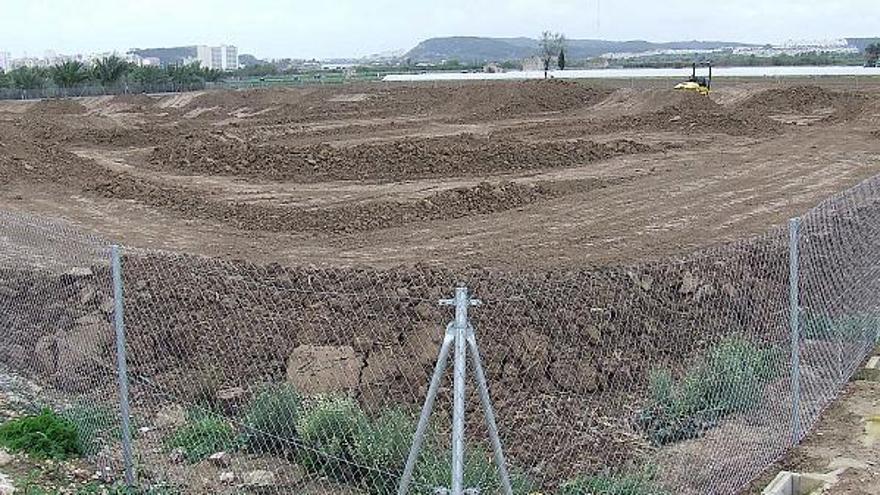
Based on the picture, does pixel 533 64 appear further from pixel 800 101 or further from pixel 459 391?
pixel 459 391

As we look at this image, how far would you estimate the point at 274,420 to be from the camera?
7.86 m

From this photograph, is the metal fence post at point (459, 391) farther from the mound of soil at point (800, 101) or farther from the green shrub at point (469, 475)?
the mound of soil at point (800, 101)

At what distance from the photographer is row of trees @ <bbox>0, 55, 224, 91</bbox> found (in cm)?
7038

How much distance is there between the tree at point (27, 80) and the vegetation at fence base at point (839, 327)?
66294 millimetres

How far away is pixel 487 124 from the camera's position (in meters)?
42.8

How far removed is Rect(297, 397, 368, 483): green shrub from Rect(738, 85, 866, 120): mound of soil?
126ft

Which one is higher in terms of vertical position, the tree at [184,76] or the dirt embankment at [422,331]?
the tree at [184,76]

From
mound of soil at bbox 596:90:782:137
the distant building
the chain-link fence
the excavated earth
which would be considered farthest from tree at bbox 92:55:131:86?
the chain-link fence

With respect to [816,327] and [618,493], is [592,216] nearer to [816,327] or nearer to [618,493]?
[816,327]

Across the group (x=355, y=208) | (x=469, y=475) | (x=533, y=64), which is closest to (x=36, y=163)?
(x=355, y=208)

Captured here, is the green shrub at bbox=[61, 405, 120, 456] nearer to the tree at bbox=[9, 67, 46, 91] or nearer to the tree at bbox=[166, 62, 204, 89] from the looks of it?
the tree at bbox=[9, 67, 46, 91]

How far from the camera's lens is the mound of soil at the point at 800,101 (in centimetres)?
4291

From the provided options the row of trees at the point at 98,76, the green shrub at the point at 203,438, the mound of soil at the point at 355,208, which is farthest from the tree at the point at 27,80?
the green shrub at the point at 203,438

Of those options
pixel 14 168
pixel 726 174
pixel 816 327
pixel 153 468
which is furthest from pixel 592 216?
pixel 14 168
